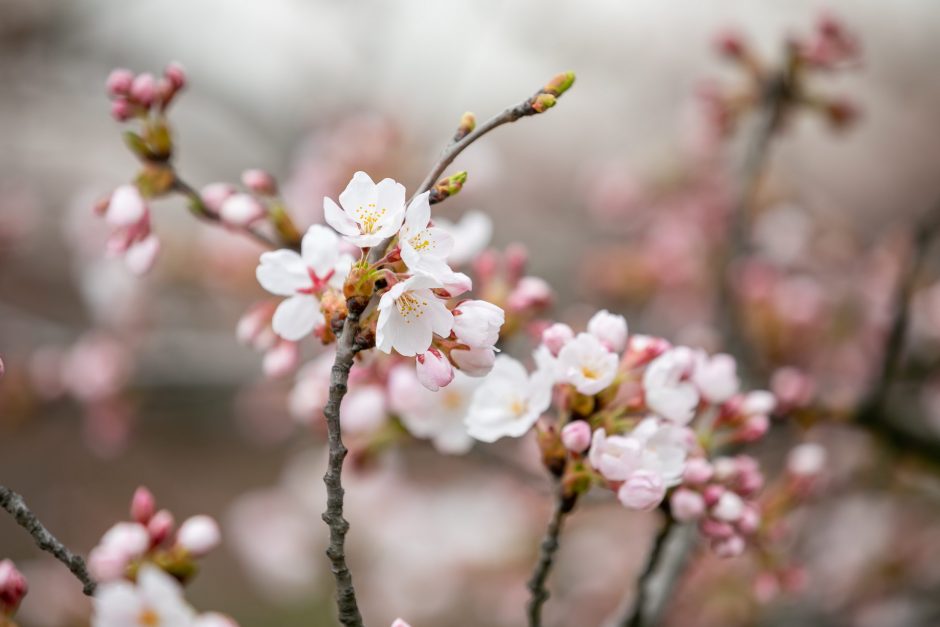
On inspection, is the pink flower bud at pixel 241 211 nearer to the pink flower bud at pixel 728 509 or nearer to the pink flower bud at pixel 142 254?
the pink flower bud at pixel 142 254

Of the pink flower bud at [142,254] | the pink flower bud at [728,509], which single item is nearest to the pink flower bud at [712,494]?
the pink flower bud at [728,509]

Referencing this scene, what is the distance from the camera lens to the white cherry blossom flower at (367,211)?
2.45 feet

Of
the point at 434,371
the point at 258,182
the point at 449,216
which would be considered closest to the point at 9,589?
the point at 434,371

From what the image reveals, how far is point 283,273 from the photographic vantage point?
0.89m

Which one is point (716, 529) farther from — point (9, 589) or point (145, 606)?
point (9, 589)

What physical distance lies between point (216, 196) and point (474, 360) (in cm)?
54

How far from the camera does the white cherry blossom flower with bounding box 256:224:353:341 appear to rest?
88 cm

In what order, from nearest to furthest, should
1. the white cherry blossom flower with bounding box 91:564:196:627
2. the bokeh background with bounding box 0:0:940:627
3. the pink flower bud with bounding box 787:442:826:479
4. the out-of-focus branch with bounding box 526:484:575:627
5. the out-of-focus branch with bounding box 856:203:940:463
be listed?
the white cherry blossom flower with bounding box 91:564:196:627
the out-of-focus branch with bounding box 526:484:575:627
the pink flower bud with bounding box 787:442:826:479
the out-of-focus branch with bounding box 856:203:940:463
the bokeh background with bounding box 0:0:940:627

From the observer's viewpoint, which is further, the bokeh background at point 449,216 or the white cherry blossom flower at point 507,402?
the bokeh background at point 449,216

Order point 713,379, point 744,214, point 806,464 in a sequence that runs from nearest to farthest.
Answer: point 713,379
point 806,464
point 744,214

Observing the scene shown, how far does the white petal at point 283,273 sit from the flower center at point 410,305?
0.17 meters

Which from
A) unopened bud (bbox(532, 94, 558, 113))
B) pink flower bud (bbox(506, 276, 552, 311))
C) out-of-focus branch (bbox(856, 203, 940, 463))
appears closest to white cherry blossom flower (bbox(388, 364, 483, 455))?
pink flower bud (bbox(506, 276, 552, 311))

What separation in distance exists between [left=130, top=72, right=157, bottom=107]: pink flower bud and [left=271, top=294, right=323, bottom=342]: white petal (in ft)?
1.25

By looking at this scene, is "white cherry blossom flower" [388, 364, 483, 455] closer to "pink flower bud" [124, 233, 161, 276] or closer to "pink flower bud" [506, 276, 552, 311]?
"pink flower bud" [506, 276, 552, 311]
